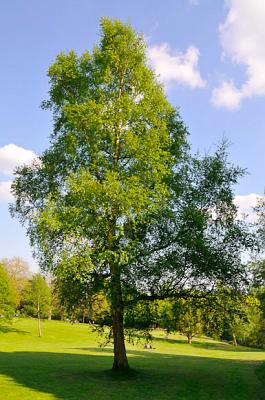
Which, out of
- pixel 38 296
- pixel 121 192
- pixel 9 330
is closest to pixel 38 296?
pixel 38 296

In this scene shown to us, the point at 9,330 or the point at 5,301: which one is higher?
the point at 5,301

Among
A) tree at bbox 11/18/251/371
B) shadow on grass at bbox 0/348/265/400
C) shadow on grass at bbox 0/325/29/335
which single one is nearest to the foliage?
shadow on grass at bbox 0/325/29/335

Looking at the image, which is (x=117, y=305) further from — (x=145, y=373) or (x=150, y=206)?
(x=145, y=373)

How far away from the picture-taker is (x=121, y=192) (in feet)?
75.4

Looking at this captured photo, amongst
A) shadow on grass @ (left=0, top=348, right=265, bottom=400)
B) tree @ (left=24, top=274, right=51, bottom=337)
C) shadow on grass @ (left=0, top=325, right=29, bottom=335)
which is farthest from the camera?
tree @ (left=24, top=274, right=51, bottom=337)

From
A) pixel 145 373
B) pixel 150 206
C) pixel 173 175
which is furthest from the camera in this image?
pixel 145 373

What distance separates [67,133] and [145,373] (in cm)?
1729

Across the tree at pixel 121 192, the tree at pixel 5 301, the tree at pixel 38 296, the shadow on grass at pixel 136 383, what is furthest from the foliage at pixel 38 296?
the tree at pixel 121 192

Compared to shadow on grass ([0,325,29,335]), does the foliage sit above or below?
above

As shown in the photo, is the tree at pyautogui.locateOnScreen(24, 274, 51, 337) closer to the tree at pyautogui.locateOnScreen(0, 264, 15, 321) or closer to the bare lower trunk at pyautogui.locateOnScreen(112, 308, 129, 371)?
the tree at pyautogui.locateOnScreen(0, 264, 15, 321)

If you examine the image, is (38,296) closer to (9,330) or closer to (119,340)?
(9,330)

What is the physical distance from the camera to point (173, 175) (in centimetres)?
2691

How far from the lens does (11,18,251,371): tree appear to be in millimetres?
22953

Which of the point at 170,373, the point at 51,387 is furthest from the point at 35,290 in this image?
the point at 51,387
